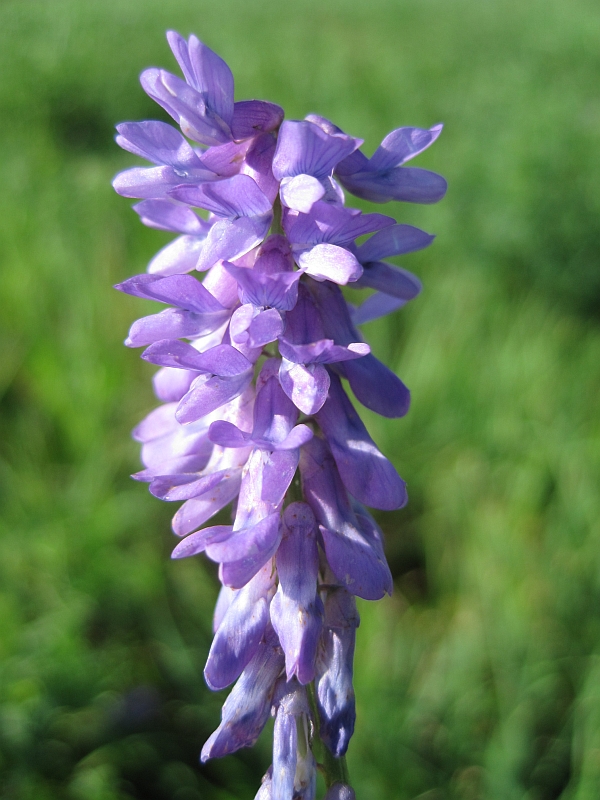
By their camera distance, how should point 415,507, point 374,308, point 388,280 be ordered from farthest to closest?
1. point 415,507
2. point 374,308
3. point 388,280

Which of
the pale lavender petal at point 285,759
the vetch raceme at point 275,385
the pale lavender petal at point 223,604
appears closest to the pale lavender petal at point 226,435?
the vetch raceme at point 275,385

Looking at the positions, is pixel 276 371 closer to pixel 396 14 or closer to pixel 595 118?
pixel 595 118

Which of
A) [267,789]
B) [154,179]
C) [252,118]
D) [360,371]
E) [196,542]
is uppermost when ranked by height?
[252,118]

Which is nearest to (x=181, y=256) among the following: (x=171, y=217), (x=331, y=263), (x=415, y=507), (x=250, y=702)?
(x=171, y=217)

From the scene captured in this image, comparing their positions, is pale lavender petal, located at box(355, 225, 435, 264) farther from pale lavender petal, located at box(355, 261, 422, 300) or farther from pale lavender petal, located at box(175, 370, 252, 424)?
pale lavender petal, located at box(175, 370, 252, 424)

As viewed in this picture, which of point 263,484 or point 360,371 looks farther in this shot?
point 360,371

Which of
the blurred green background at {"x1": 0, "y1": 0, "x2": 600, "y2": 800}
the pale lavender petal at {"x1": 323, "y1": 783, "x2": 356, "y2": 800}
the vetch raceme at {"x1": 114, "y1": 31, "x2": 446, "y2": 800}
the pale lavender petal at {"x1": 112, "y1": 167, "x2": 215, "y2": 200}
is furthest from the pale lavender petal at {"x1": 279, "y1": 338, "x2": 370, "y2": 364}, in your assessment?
the blurred green background at {"x1": 0, "y1": 0, "x2": 600, "y2": 800}

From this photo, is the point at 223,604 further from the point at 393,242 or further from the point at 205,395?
the point at 393,242
